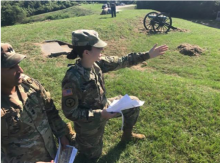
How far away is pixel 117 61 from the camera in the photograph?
2.80 metres

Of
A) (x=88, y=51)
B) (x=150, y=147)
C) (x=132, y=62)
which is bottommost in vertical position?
(x=150, y=147)

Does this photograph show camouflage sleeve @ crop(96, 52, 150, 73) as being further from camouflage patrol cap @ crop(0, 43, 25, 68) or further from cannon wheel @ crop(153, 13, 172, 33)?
cannon wheel @ crop(153, 13, 172, 33)

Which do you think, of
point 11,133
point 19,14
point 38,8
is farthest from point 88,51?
point 38,8

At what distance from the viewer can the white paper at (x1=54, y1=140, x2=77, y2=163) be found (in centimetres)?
195

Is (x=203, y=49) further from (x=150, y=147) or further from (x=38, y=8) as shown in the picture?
(x=38, y=8)

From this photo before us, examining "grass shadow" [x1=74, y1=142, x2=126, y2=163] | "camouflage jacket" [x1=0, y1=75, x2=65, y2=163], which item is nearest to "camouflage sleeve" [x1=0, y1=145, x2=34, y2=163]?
"camouflage jacket" [x1=0, y1=75, x2=65, y2=163]

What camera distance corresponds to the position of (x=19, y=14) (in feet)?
106

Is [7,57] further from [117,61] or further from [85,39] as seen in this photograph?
[117,61]

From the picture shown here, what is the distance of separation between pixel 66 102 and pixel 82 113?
0.23 metres

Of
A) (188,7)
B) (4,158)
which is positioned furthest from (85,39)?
(188,7)

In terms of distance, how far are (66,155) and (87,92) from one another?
734 millimetres

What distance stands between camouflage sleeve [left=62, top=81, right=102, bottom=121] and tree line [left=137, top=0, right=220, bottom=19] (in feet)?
98.5

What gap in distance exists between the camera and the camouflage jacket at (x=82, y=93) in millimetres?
2107

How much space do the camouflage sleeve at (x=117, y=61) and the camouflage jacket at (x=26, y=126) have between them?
966mm
